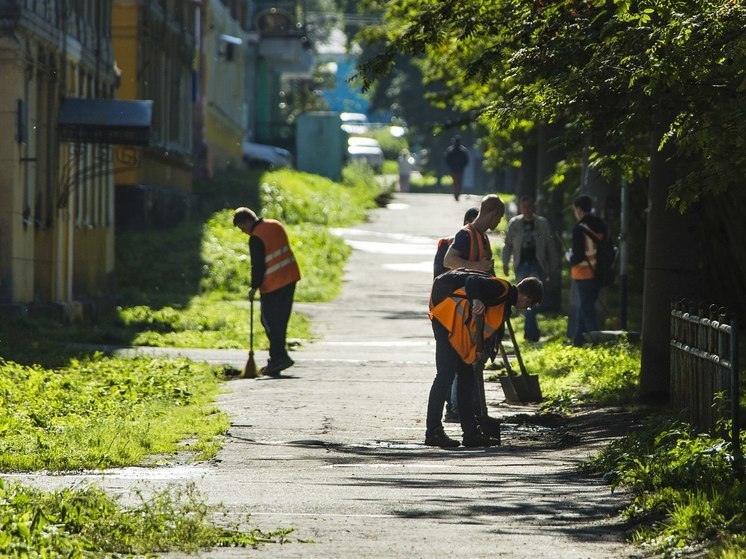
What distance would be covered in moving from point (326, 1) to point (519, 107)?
286 ft

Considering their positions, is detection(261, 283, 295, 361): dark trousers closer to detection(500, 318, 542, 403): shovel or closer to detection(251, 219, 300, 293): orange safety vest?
detection(251, 219, 300, 293): orange safety vest

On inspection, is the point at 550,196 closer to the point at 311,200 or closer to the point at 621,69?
the point at 621,69

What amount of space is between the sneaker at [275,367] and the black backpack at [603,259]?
4.00 m

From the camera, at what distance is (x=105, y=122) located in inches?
875

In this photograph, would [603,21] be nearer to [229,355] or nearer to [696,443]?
[696,443]

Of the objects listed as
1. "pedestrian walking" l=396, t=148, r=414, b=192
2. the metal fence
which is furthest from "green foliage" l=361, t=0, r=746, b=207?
"pedestrian walking" l=396, t=148, r=414, b=192

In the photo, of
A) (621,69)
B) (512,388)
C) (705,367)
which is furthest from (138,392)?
(705,367)

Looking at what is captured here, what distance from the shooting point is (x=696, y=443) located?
955 cm

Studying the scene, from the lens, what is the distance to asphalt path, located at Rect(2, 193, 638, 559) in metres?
7.62

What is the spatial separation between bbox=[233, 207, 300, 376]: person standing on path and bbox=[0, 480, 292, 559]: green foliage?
9.68 metres

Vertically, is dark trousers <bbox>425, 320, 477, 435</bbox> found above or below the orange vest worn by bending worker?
below

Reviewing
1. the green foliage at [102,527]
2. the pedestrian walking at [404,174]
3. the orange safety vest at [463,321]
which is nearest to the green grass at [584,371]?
the orange safety vest at [463,321]

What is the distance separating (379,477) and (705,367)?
7.43 feet

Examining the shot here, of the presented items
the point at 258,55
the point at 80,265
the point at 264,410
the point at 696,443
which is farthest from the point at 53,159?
the point at 258,55
